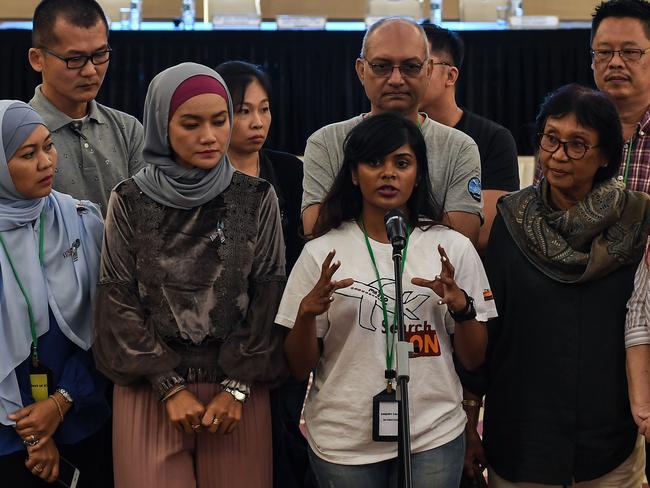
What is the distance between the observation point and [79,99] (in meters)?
3.12

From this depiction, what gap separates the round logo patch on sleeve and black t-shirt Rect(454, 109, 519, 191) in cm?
50

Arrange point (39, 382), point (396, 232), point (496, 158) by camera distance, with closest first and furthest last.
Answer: point (396, 232)
point (39, 382)
point (496, 158)

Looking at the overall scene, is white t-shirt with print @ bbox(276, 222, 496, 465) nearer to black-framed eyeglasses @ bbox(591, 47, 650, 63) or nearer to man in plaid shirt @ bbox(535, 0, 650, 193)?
man in plaid shirt @ bbox(535, 0, 650, 193)

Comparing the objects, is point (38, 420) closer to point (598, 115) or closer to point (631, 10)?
point (598, 115)

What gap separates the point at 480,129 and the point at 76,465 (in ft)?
6.00

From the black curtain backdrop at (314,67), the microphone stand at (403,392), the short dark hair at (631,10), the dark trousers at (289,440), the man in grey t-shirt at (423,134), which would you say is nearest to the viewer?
Result: the microphone stand at (403,392)

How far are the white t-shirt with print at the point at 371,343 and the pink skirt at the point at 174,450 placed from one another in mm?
169

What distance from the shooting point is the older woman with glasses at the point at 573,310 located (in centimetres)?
261

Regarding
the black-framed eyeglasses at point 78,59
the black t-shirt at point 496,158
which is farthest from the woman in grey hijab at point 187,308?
the black t-shirt at point 496,158

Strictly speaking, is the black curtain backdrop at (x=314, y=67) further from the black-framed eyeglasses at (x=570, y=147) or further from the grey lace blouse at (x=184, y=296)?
the grey lace blouse at (x=184, y=296)

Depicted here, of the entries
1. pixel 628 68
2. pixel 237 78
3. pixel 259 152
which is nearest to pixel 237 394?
pixel 259 152

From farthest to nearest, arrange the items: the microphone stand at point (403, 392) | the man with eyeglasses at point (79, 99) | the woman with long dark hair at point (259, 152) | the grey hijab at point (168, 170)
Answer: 1. the woman with long dark hair at point (259, 152)
2. the man with eyeglasses at point (79, 99)
3. the grey hijab at point (168, 170)
4. the microphone stand at point (403, 392)

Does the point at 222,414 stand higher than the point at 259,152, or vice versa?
the point at 259,152

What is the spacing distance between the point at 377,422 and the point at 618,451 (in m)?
0.70
